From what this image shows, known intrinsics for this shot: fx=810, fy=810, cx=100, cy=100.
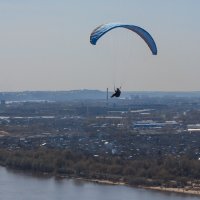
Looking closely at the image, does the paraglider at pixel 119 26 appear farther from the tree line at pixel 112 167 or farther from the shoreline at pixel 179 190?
the tree line at pixel 112 167

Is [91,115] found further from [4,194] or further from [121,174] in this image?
A: [4,194]

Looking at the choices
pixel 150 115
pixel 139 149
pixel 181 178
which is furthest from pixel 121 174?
pixel 150 115

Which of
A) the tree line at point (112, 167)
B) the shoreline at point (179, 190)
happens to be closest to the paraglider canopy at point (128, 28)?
the shoreline at point (179, 190)

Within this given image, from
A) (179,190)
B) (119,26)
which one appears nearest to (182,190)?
(179,190)

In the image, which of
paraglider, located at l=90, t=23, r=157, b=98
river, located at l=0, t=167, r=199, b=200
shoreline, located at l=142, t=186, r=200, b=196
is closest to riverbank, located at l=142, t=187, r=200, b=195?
shoreline, located at l=142, t=186, r=200, b=196

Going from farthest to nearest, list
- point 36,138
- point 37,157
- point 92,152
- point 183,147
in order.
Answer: point 36,138, point 183,147, point 92,152, point 37,157

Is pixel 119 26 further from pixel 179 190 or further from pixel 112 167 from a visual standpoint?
pixel 112 167
